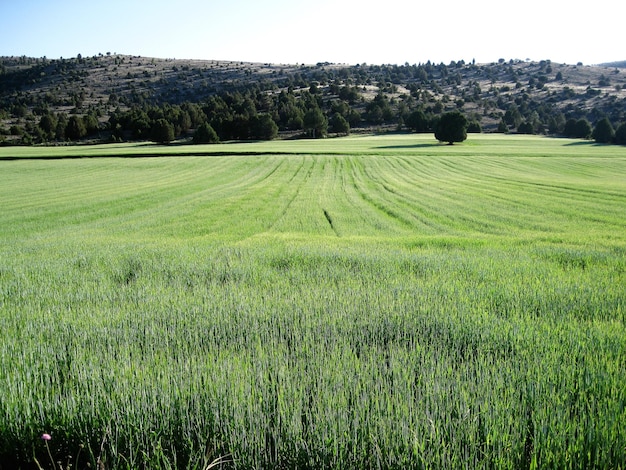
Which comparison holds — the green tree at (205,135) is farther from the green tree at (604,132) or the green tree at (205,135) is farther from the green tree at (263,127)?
the green tree at (604,132)

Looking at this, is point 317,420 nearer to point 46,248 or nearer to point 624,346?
point 624,346

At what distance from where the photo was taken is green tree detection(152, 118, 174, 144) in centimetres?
8581

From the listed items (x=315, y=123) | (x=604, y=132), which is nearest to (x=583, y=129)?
(x=604, y=132)

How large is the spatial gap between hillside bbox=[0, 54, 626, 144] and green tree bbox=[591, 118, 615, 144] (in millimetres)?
23201

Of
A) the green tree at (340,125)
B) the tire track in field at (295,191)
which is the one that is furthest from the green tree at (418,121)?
the tire track in field at (295,191)

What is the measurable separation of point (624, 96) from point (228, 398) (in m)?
165

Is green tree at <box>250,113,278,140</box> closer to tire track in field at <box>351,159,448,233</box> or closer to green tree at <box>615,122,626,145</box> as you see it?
tire track in field at <box>351,159,448,233</box>

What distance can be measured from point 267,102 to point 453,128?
66.5 metres

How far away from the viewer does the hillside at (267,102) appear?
98.8 meters

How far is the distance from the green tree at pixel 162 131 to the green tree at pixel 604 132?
269ft

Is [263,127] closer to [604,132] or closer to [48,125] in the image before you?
[48,125]

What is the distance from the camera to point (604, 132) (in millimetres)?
77250

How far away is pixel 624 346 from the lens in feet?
14.9

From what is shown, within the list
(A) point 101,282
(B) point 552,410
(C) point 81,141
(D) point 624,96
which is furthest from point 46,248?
(D) point 624,96
